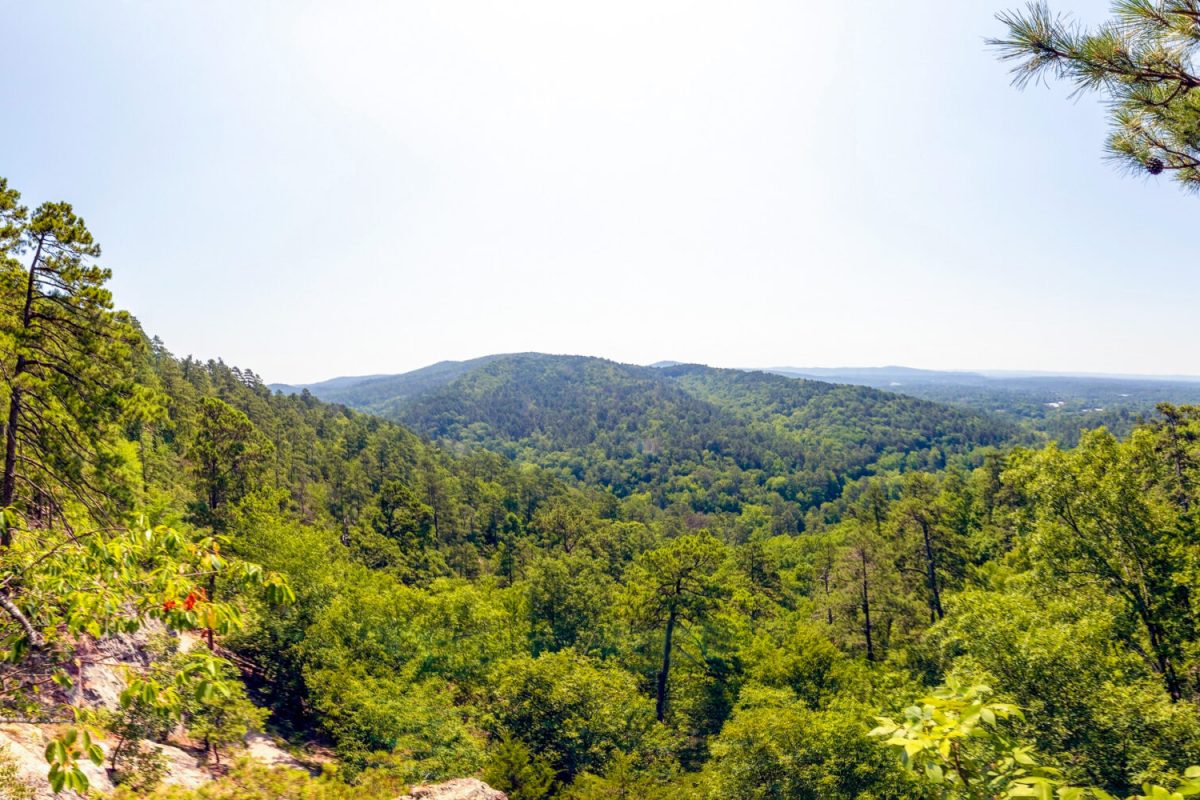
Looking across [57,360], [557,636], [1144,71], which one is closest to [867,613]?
[557,636]

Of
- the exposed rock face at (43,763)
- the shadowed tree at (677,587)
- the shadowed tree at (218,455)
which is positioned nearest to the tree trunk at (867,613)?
the shadowed tree at (677,587)

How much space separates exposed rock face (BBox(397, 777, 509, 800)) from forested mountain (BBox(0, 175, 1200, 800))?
229cm

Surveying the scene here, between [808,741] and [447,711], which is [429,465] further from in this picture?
[808,741]

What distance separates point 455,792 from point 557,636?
77.2 ft

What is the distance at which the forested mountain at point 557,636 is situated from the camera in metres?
4.05

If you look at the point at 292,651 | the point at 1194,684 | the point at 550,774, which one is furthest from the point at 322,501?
the point at 1194,684

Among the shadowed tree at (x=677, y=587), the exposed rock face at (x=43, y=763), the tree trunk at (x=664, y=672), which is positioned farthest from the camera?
the tree trunk at (x=664, y=672)

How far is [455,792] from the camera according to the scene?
41.4 ft

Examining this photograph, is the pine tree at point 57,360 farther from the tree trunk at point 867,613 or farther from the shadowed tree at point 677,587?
the tree trunk at point 867,613

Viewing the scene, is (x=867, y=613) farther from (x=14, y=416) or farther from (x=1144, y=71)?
(x=14, y=416)

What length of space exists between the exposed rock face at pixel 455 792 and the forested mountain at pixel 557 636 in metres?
2.29

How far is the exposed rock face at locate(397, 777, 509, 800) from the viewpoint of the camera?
40.5ft

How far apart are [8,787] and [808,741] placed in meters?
19.4

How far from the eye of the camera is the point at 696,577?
A: 29531 mm
